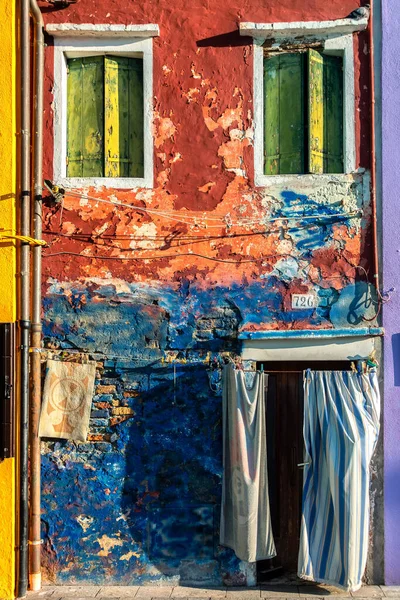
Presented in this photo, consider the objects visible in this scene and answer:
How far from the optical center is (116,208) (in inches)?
299

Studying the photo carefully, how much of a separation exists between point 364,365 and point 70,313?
9.36ft

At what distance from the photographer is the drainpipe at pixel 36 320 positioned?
7332 mm

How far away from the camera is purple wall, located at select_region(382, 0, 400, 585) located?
24.3 feet

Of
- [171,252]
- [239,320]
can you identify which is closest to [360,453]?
[239,320]

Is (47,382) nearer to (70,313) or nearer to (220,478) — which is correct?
(70,313)

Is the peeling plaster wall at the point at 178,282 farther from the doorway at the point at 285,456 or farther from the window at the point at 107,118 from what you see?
the doorway at the point at 285,456

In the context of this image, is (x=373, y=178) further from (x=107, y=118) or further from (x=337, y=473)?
(x=337, y=473)

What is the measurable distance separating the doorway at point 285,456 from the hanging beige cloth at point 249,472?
0.40 meters

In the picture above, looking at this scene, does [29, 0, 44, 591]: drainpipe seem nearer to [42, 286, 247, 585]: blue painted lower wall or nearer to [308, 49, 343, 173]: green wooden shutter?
[42, 286, 247, 585]: blue painted lower wall

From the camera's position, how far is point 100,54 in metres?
7.76

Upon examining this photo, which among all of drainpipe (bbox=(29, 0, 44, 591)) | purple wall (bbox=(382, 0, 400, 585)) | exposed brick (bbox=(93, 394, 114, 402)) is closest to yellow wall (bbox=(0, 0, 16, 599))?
drainpipe (bbox=(29, 0, 44, 591))

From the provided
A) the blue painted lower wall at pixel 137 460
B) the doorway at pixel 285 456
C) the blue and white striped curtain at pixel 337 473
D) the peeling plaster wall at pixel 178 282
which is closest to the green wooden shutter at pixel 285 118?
the peeling plaster wall at pixel 178 282

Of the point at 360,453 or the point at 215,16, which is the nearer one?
the point at 360,453

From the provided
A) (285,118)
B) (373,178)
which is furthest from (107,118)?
(373,178)
